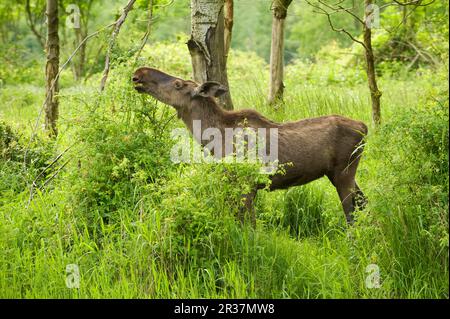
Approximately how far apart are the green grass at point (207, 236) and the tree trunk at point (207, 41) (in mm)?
1612

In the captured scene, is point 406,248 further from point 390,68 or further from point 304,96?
point 390,68

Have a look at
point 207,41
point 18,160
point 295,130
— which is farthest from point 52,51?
point 295,130

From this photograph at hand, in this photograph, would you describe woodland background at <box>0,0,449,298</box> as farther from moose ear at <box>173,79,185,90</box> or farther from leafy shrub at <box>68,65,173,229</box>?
moose ear at <box>173,79,185,90</box>

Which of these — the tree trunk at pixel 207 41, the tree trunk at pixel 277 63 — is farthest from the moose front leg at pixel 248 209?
the tree trunk at pixel 277 63

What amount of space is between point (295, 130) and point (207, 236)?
2055 mm

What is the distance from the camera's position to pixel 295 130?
23.2 ft

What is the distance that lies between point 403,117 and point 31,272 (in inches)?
129

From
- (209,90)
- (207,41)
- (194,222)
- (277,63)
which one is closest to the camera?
(194,222)

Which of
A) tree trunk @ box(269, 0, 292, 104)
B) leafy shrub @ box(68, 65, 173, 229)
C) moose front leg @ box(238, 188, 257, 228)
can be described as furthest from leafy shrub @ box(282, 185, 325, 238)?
tree trunk @ box(269, 0, 292, 104)

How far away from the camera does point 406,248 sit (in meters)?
5.30

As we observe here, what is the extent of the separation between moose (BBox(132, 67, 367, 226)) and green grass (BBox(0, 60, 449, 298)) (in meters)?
0.77

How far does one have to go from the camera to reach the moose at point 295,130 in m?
6.93

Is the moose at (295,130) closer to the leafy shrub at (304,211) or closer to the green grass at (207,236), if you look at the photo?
the leafy shrub at (304,211)

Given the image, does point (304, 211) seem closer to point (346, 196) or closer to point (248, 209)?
point (346, 196)
